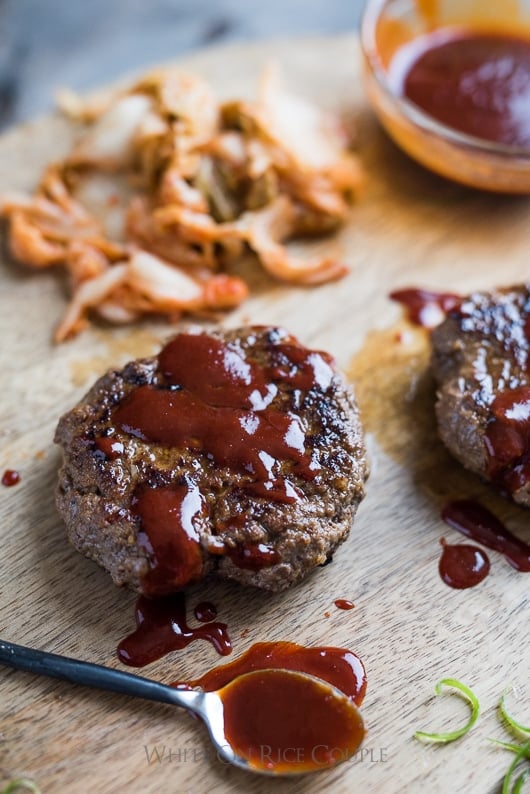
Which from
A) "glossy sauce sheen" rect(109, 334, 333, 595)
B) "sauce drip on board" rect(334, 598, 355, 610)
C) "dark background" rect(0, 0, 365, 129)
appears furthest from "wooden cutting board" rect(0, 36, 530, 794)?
"dark background" rect(0, 0, 365, 129)

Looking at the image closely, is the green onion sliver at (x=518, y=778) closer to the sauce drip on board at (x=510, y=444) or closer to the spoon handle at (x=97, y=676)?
the sauce drip on board at (x=510, y=444)

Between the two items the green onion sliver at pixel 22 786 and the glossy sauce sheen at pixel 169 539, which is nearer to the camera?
the green onion sliver at pixel 22 786

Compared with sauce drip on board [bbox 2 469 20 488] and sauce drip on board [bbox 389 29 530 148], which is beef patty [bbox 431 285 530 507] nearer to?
sauce drip on board [bbox 389 29 530 148]

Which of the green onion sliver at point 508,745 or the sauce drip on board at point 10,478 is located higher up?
the sauce drip on board at point 10,478

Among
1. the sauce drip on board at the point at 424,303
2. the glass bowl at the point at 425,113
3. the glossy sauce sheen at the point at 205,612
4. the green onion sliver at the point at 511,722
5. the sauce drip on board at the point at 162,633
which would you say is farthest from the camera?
the glass bowl at the point at 425,113

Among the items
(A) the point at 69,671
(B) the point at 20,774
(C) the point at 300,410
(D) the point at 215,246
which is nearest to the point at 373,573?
(C) the point at 300,410

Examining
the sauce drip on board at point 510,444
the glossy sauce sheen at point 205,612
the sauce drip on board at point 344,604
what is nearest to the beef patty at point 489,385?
the sauce drip on board at point 510,444

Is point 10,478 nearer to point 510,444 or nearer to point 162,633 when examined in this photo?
point 162,633
